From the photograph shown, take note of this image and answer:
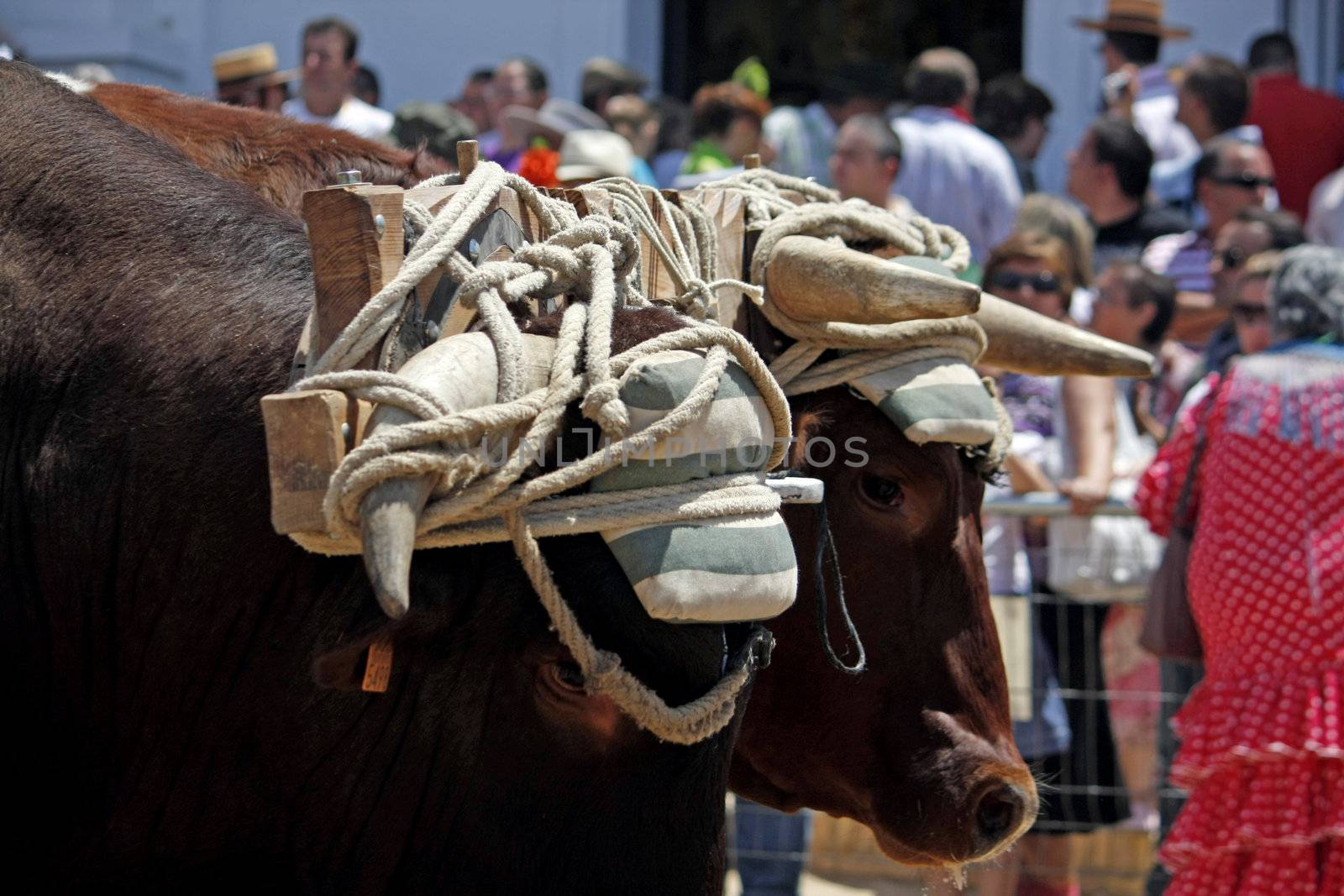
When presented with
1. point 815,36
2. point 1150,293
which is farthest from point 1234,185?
point 815,36

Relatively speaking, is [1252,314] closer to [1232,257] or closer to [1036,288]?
[1036,288]

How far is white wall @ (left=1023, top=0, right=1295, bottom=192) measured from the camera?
1026 cm

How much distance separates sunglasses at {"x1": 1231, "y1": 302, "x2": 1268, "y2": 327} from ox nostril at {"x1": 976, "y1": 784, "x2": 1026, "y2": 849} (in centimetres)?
278

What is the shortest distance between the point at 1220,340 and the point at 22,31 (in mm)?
7652

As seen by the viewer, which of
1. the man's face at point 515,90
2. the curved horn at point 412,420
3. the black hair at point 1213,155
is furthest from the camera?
the man's face at point 515,90

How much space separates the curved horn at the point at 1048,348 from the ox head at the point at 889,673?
265mm

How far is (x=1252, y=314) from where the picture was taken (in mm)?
5691

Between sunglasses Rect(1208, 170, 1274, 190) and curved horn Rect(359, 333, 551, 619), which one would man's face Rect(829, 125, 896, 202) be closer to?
sunglasses Rect(1208, 170, 1274, 190)

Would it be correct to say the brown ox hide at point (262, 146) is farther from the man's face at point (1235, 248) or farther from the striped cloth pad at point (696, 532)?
the man's face at point (1235, 248)

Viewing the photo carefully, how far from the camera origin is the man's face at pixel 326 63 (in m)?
8.70

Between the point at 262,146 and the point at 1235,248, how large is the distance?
4.51 metres

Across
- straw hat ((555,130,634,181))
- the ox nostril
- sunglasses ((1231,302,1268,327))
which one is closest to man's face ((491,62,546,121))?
straw hat ((555,130,634,181))

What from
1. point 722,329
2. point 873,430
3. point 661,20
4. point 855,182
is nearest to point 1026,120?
point 855,182

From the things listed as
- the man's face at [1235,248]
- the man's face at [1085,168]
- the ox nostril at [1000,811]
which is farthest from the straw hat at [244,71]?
the ox nostril at [1000,811]
